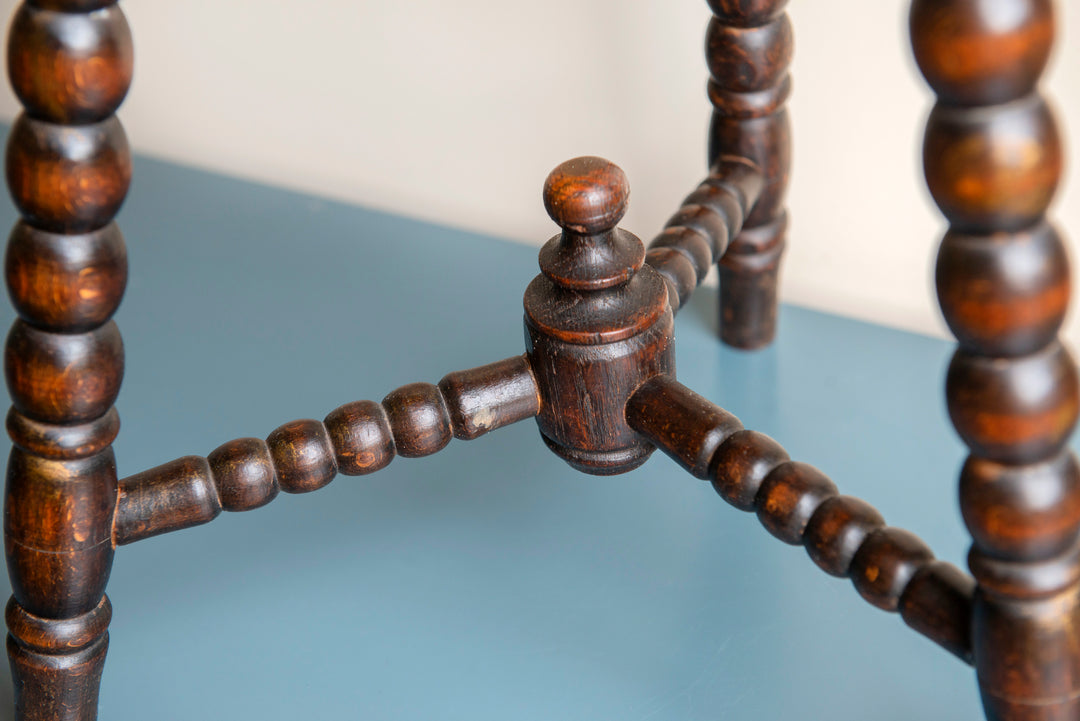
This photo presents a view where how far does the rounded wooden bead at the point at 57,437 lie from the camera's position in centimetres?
52

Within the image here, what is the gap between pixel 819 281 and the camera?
983 millimetres

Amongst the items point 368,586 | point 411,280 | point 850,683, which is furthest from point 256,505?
point 411,280

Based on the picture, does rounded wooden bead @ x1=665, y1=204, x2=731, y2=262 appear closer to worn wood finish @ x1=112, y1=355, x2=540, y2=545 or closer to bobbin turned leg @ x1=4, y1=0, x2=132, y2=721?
worn wood finish @ x1=112, y1=355, x2=540, y2=545

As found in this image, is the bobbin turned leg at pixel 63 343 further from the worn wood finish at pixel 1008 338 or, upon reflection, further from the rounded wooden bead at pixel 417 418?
the worn wood finish at pixel 1008 338

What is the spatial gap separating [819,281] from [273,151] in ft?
1.77

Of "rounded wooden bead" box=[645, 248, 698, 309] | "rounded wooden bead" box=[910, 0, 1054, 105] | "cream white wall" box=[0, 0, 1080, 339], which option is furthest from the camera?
"cream white wall" box=[0, 0, 1080, 339]

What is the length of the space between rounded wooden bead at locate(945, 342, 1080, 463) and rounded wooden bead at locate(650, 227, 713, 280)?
11.1 inches

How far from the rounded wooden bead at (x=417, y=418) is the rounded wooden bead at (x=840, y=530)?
7.5 inches

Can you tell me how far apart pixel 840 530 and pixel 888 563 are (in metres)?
0.03

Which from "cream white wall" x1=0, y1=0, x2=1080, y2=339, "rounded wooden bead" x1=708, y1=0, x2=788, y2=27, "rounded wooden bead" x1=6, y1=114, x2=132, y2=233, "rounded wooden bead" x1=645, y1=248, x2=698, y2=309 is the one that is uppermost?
"rounded wooden bead" x1=6, y1=114, x2=132, y2=233

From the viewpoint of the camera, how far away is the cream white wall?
35.2 inches

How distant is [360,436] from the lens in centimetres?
59

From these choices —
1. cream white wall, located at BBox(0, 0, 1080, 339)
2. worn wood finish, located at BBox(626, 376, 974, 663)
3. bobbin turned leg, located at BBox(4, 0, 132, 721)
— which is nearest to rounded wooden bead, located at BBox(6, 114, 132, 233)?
bobbin turned leg, located at BBox(4, 0, 132, 721)

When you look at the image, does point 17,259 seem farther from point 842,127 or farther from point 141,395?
point 842,127
